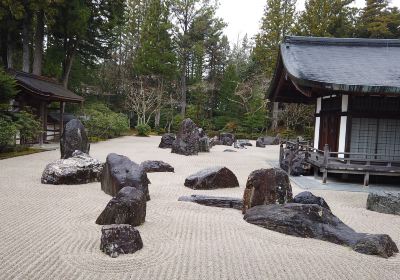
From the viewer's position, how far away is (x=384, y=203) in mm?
7629

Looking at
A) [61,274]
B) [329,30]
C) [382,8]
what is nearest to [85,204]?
[61,274]

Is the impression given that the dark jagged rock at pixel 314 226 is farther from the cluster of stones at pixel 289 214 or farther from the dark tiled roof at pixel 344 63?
the dark tiled roof at pixel 344 63

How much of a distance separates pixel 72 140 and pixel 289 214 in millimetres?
8237

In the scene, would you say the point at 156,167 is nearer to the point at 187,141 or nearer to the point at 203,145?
the point at 187,141

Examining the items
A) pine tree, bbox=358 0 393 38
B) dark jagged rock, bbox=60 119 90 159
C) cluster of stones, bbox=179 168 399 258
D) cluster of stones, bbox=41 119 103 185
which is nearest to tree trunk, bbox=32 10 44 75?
dark jagged rock, bbox=60 119 90 159

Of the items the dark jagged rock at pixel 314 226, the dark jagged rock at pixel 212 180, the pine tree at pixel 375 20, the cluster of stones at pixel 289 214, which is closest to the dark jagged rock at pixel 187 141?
the dark jagged rock at pixel 212 180

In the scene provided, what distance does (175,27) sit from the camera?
1531 inches

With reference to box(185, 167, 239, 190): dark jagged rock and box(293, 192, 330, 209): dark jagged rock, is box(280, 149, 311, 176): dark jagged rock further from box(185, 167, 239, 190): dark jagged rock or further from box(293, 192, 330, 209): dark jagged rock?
box(293, 192, 330, 209): dark jagged rock

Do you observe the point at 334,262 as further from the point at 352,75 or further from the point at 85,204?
the point at 352,75

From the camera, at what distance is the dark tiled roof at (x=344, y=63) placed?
1024 centimetres

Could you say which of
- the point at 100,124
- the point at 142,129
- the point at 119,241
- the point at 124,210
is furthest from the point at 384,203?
the point at 142,129

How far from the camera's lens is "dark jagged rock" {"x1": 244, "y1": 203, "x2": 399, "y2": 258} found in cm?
502

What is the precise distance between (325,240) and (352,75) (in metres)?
7.35

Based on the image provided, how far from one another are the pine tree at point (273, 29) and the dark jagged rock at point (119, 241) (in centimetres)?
3275
